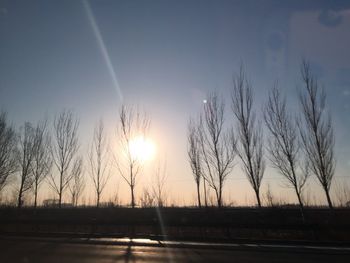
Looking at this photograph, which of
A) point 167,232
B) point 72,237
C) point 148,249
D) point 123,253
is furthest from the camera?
point 167,232

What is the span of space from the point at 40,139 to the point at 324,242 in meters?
30.9

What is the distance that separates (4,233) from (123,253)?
37.7ft

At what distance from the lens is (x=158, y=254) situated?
429 inches

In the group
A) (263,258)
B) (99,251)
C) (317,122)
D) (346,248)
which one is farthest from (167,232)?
(317,122)

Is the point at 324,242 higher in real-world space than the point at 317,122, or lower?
lower

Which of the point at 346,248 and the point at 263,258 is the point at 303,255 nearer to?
the point at 263,258

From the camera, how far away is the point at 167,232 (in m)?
17.5

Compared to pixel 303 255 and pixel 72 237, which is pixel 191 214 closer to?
pixel 72 237

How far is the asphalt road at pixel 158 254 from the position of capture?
9.69m

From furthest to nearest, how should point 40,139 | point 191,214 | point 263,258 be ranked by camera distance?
point 40,139 < point 191,214 < point 263,258

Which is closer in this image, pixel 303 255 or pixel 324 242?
pixel 303 255

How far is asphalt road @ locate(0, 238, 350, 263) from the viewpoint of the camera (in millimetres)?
9688

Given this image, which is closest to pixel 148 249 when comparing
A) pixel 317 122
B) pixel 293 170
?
pixel 293 170

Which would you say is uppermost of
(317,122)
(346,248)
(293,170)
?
(317,122)
